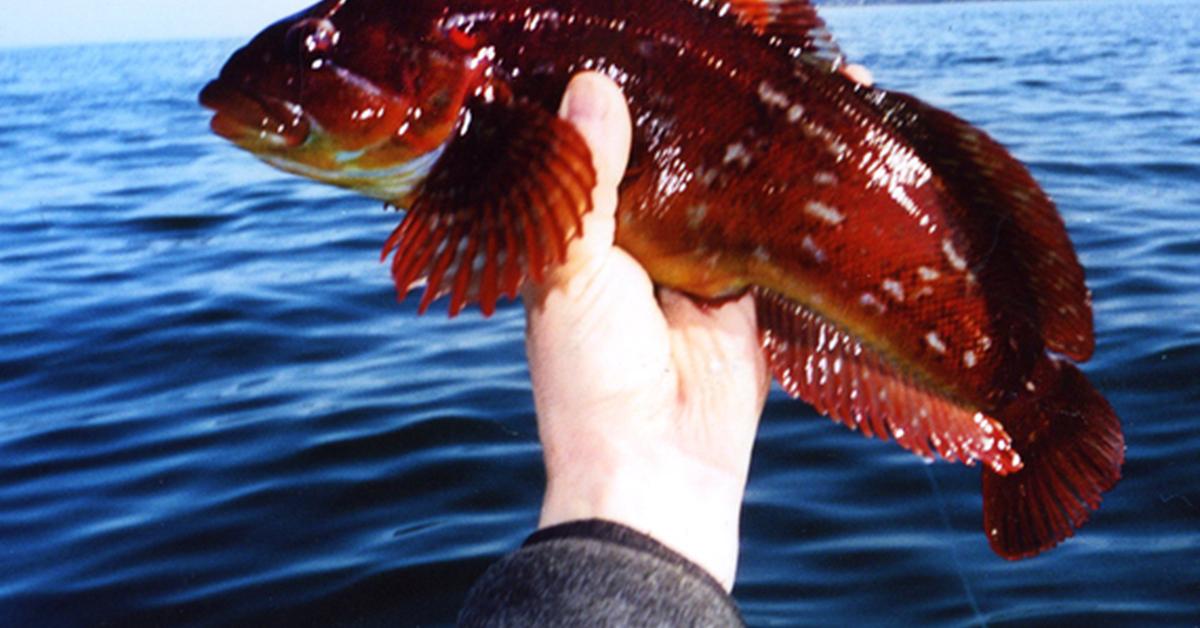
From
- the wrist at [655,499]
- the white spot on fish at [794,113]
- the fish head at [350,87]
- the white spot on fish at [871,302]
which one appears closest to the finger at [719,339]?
the wrist at [655,499]

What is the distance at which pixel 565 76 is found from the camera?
109 inches

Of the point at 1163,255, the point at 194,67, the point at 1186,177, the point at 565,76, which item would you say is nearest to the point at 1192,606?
the point at 565,76

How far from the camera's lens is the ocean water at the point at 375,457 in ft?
17.7

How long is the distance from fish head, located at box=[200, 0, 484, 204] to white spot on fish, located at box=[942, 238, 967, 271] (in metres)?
1.16

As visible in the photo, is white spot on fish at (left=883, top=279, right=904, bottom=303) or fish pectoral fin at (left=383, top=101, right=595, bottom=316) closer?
fish pectoral fin at (left=383, top=101, right=595, bottom=316)

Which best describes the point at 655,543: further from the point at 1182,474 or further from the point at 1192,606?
the point at 1182,474

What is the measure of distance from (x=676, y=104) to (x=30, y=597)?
4437 mm

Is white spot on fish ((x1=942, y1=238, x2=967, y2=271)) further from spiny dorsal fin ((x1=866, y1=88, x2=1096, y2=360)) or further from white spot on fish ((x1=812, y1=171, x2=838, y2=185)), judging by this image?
white spot on fish ((x1=812, y1=171, x2=838, y2=185))

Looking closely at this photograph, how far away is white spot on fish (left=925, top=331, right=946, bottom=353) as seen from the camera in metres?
2.96

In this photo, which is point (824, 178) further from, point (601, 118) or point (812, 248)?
point (601, 118)

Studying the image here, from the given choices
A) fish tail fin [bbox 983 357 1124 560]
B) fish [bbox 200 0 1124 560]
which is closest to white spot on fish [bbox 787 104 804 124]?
fish [bbox 200 0 1124 560]

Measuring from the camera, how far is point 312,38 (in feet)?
8.89

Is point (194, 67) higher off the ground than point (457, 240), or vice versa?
point (457, 240)

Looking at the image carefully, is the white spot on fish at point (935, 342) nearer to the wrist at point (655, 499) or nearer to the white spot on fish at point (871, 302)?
the white spot on fish at point (871, 302)
